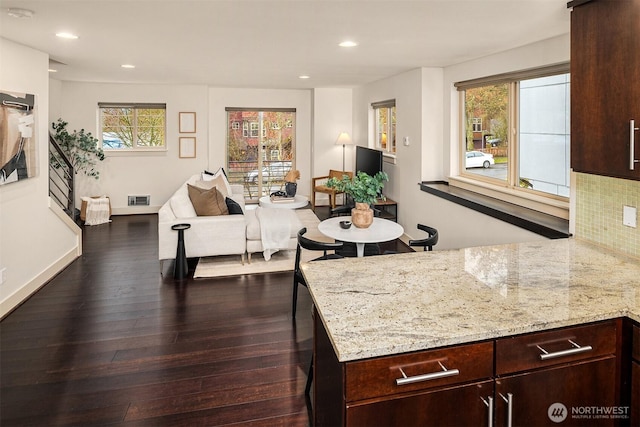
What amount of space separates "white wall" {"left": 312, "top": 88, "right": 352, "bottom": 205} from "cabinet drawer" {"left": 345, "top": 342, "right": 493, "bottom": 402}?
725cm

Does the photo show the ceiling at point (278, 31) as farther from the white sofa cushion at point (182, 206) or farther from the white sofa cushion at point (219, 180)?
the white sofa cushion at point (219, 180)

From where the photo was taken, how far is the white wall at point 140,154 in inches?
298

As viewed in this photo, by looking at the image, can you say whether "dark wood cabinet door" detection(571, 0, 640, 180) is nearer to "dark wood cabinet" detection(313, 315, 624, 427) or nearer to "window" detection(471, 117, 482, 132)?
"dark wood cabinet" detection(313, 315, 624, 427)

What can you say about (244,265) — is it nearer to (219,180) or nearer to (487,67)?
(219,180)

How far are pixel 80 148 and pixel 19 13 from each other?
4768 millimetres

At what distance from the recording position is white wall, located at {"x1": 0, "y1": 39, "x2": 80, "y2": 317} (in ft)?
12.2

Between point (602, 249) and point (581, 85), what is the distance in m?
0.88

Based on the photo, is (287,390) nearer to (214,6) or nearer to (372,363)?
(372,363)

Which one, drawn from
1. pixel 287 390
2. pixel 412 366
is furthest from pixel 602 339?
pixel 287 390

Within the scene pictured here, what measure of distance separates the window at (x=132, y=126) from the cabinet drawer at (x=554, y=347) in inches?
300

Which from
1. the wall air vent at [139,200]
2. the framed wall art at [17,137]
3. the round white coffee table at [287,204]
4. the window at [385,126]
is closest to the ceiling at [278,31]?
the framed wall art at [17,137]

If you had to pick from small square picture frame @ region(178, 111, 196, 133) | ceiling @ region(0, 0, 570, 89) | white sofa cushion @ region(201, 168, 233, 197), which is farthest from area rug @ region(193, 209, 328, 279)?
small square picture frame @ region(178, 111, 196, 133)

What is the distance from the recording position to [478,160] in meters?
4.95

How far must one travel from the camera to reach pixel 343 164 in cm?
855
